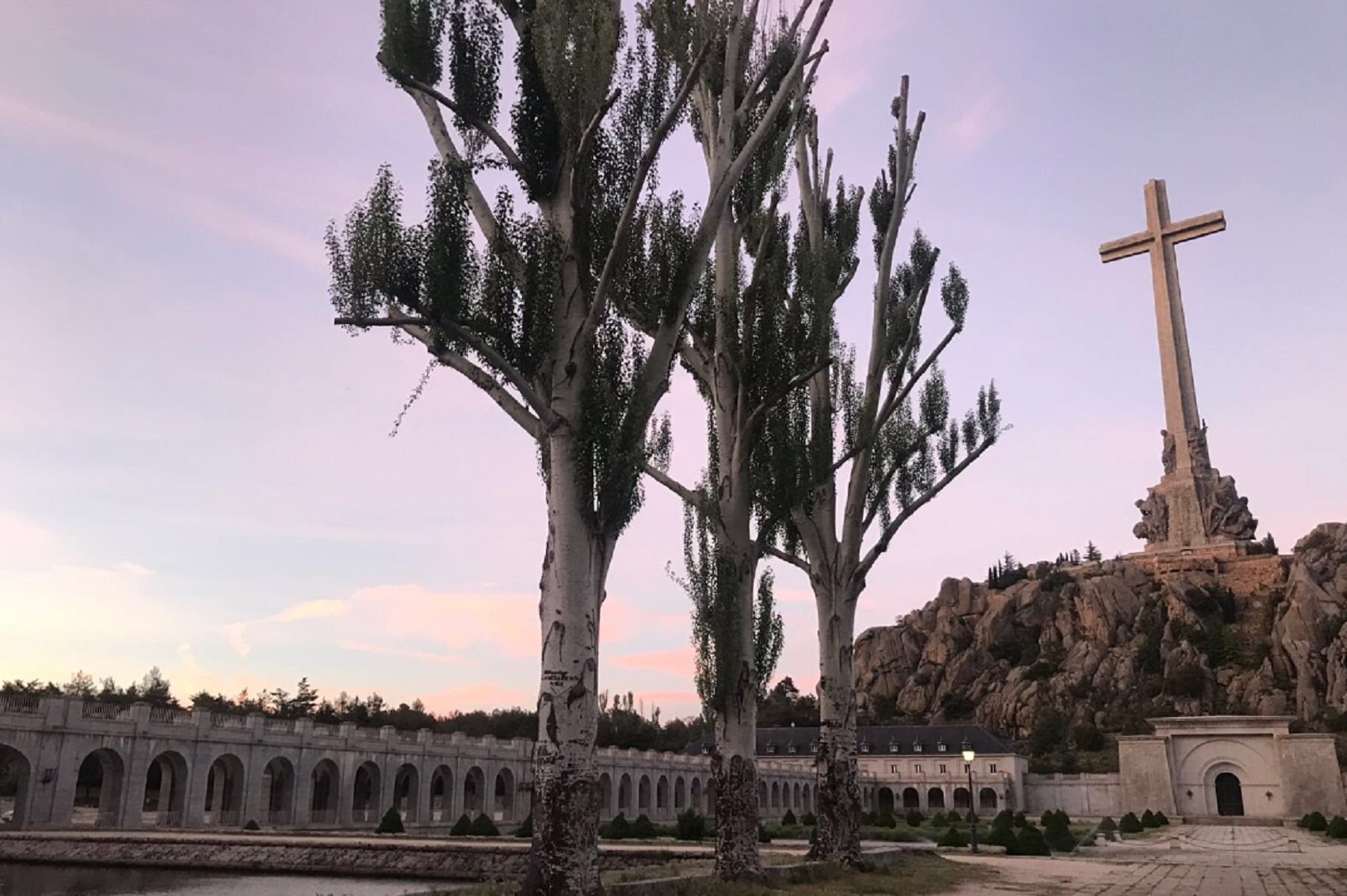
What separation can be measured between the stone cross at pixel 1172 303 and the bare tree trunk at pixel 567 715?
81.3 meters

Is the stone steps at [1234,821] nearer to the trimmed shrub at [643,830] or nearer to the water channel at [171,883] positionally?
the trimmed shrub at [643,830]

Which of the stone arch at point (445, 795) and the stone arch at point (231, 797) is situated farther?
the stone arch at point (445, 795)

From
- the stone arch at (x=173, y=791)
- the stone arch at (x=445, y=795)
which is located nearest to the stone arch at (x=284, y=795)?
the stone arch at (x=173, y=791)

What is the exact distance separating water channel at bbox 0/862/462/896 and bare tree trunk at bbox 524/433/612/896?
21.8 feet

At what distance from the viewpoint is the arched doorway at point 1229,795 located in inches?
2288

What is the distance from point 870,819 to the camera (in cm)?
4884

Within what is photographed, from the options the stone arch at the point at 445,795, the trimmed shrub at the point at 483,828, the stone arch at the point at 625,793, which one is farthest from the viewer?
the stone arch at the point at 625,793

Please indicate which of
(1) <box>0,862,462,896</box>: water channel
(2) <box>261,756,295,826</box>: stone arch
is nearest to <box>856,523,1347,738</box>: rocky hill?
(2) <box>261,756,295,826</box>: stone arch

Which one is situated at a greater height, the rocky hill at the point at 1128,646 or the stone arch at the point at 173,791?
the rocky hill at the point at 1128,646

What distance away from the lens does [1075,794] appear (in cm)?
7169

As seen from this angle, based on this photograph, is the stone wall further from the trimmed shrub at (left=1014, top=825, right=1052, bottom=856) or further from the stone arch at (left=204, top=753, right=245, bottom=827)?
the stone arch at (left=204, top=753, right=245, bottom=827)

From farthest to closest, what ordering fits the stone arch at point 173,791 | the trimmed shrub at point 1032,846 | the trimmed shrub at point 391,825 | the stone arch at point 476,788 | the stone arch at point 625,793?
the stone arch at point 625,793, the stone arch at point 476,788, the trimmed shrub at point 391,825, the stone arch at point 173,791, the trimmed shrub at point 1032,846

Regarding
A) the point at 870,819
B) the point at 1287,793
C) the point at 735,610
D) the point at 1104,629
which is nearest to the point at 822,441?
the point at 735,610

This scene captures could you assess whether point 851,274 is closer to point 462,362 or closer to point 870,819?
point 462,362
